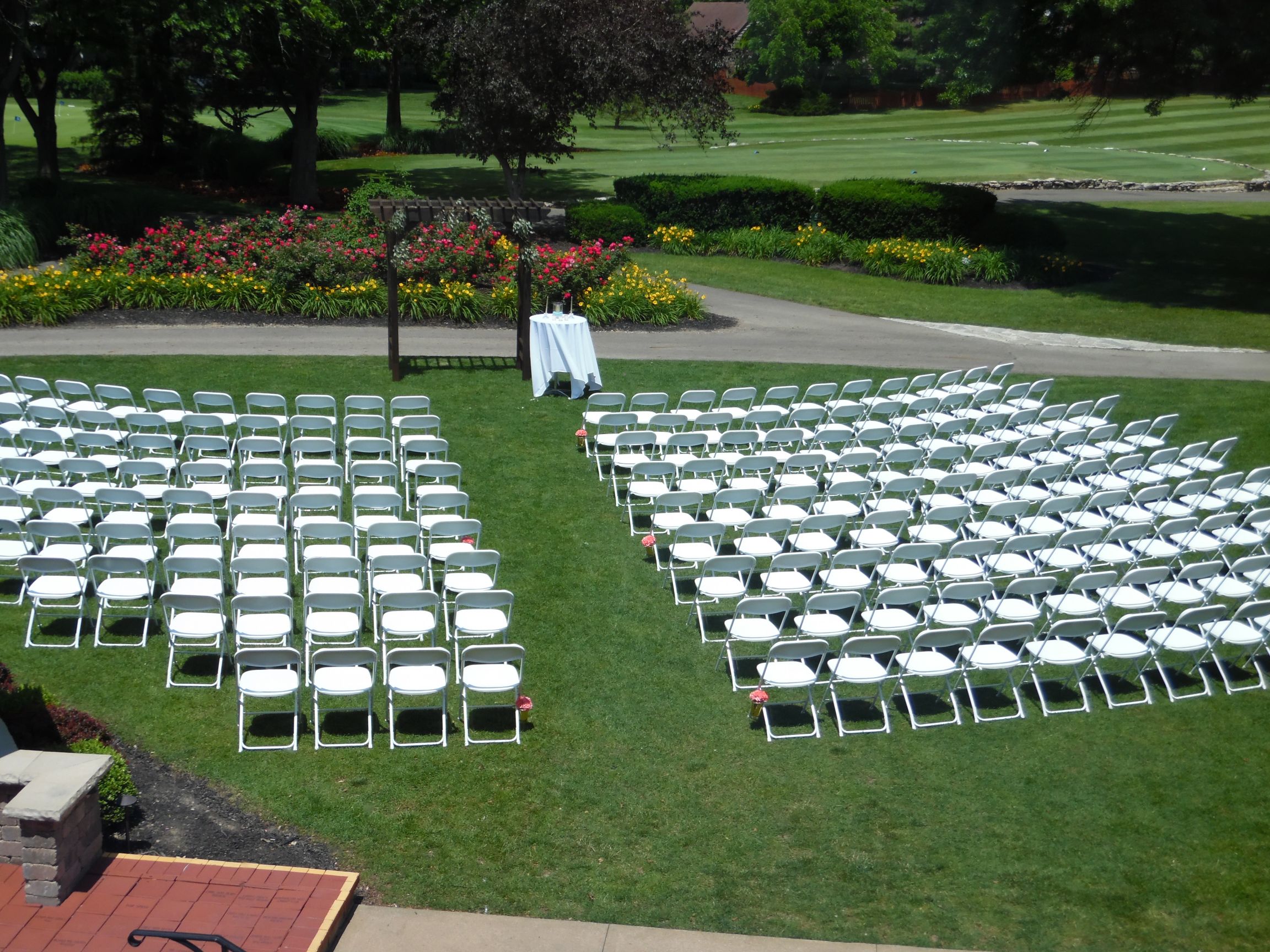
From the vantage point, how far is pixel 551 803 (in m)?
7.84

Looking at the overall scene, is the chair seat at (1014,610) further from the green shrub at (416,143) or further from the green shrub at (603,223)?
the green shrub at (416,143)

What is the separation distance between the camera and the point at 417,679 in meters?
8.42

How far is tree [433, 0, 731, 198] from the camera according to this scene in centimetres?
2659

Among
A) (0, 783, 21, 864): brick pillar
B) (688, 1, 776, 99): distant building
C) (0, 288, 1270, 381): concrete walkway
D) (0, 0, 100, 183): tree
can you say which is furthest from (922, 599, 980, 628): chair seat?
(688, 1, 776, 99): distant building

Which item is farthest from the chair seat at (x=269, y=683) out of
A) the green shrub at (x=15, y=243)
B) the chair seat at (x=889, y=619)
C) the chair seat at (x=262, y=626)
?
the green shrub at (x=15, y=243)

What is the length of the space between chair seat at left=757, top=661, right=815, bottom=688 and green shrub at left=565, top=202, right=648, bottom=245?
19.4m

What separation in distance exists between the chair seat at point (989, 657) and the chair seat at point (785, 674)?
1.32m

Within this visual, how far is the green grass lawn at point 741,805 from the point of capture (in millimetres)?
6914

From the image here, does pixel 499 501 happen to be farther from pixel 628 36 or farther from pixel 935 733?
pixel 628 36

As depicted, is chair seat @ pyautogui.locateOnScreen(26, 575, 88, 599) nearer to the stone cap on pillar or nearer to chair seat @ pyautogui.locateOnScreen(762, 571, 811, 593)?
the stone cap on pillar

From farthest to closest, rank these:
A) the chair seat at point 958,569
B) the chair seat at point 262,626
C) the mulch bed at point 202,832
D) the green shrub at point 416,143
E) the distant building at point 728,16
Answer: the distant building at point 728,16, the green shrub at point 416,143, the chair seat at point 958,569, the chair seat at point 262,626, the mulch bed at point 202,832

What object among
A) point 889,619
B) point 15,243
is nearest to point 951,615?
point 889,619

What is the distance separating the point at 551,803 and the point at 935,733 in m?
3.17

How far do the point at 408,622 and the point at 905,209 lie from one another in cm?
2135
